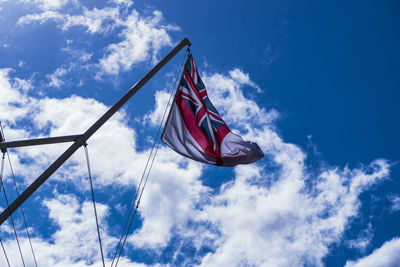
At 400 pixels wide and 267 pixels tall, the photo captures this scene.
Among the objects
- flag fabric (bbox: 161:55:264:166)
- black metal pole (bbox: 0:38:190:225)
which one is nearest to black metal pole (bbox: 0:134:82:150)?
black metal pole (bbox: 0:38:190:225)

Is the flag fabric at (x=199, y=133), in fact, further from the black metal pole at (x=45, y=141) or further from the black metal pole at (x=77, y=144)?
the black metal pole at (x=45, y=141)

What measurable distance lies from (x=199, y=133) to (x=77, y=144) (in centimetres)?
527

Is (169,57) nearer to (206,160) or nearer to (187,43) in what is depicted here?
(187,43)

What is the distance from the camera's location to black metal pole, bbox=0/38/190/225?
8.15 m

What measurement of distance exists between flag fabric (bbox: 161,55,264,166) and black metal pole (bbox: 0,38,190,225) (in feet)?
7.14

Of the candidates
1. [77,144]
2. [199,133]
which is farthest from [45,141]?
[199,133]

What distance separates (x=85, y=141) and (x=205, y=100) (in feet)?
21.0

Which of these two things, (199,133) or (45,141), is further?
(199,133)

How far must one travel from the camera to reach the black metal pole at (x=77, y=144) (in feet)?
26.7

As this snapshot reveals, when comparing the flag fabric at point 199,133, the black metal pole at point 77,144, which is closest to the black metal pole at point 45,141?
the black metal pole at point 77,144

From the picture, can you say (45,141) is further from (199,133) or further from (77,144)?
(199,133)

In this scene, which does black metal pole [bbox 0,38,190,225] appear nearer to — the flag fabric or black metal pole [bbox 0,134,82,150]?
black metal pole [bbox 0,134,82,150]

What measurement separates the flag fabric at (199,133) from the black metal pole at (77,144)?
7.14 feet

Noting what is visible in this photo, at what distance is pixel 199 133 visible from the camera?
13.3m
